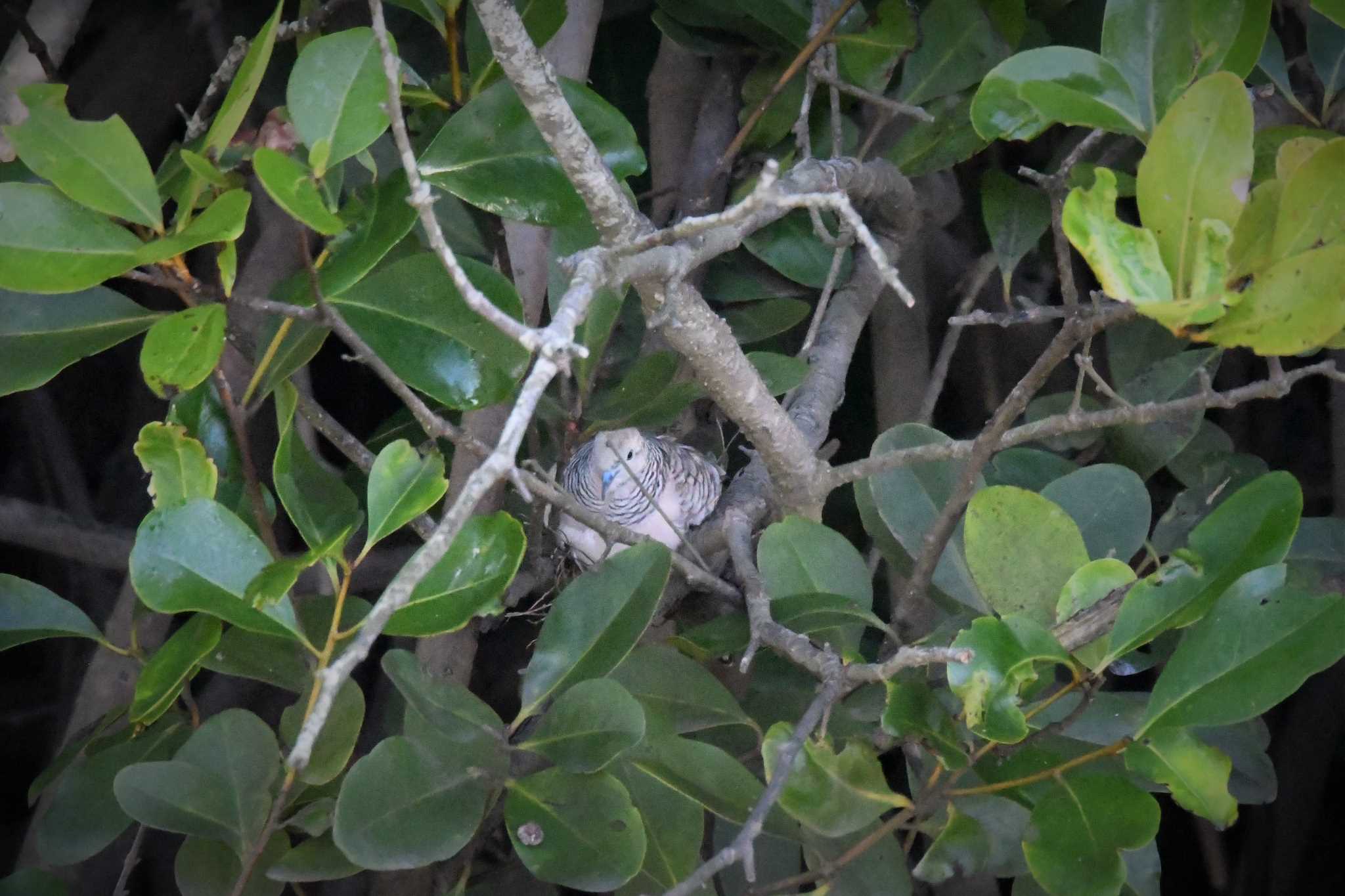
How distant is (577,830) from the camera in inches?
22.7

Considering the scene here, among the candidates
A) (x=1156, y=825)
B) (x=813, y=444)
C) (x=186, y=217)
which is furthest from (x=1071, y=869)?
(x=186, y=217)

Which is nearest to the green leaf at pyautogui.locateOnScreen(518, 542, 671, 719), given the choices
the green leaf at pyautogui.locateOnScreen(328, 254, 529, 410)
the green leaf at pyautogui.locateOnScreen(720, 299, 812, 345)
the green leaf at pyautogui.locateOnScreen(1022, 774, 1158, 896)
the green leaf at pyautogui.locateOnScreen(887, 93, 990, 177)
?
the green leaf at pyautogui.locateOnScreen(328, 254, 529, 410)

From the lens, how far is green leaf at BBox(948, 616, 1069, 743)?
49 centimetres

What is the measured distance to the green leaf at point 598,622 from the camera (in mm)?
604

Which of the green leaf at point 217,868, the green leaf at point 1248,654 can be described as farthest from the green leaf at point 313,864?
the green leaf at point 1248,654

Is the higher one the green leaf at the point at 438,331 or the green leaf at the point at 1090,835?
the green leaf at the point at 438,331

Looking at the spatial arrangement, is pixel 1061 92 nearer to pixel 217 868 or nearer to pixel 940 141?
pixel 940 141

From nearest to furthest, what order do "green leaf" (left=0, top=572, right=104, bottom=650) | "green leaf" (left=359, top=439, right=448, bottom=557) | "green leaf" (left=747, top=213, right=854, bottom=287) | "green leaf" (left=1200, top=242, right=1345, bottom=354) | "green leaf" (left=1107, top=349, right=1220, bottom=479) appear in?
"green leaf" (left=1200, top=242, right=1345, bottom=354)
"green leaf" (left=359, top=439, right=448, bottom=557)
"green leaf" (left=0, top=572, right=104, bottom=650)
"green leaf" (left=1107, top=349, right=1220, bottom=479)
"green leaf" (left=747, top=213, right=854, bottom=287)

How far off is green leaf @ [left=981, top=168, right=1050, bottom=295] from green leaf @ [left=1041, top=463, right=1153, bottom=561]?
0.85 ft

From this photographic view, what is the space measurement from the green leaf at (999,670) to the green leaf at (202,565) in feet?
1.12

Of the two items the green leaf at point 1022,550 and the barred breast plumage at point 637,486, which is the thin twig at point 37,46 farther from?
the green leaf at point 1022,550

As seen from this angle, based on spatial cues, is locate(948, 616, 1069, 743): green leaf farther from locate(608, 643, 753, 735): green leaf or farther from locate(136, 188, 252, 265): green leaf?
locate(136, 188, 252, 265): green leaf

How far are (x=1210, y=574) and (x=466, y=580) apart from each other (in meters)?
0.38

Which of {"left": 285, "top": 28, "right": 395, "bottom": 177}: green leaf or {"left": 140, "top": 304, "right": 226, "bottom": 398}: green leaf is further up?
{"left": 285, "top": 28, "right": 395, "bottom": 177}: green leaf
